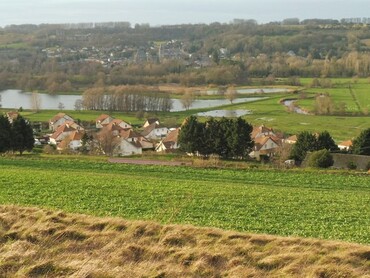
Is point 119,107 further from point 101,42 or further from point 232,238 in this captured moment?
point 101,42

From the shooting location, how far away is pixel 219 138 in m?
29.5

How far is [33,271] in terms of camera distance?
5.23 m

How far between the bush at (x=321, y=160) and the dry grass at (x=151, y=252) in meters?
17.1

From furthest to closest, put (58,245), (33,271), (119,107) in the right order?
(119,107), (58,245), (33,271)

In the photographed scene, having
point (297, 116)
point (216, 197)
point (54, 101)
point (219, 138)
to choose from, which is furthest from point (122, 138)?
point (54, 101)

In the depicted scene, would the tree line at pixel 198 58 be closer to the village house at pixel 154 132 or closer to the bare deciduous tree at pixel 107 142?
the village house at pixel 154 132

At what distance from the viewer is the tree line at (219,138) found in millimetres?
29344

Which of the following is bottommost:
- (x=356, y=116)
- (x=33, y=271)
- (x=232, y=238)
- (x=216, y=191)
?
(x=356, y=116)

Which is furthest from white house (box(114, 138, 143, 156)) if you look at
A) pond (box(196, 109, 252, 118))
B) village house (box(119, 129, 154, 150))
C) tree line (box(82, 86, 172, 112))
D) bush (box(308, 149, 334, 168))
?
tree line (box(82, 86, 172, 112))

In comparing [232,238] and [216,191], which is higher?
[232,238]

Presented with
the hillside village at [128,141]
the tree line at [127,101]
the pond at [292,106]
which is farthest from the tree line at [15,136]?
the pond at [292,106]

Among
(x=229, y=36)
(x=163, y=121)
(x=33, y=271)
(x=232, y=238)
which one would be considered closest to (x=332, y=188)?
(x=232, y=238)

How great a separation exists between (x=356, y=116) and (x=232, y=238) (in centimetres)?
5124

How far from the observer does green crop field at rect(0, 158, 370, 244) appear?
9.75 m
